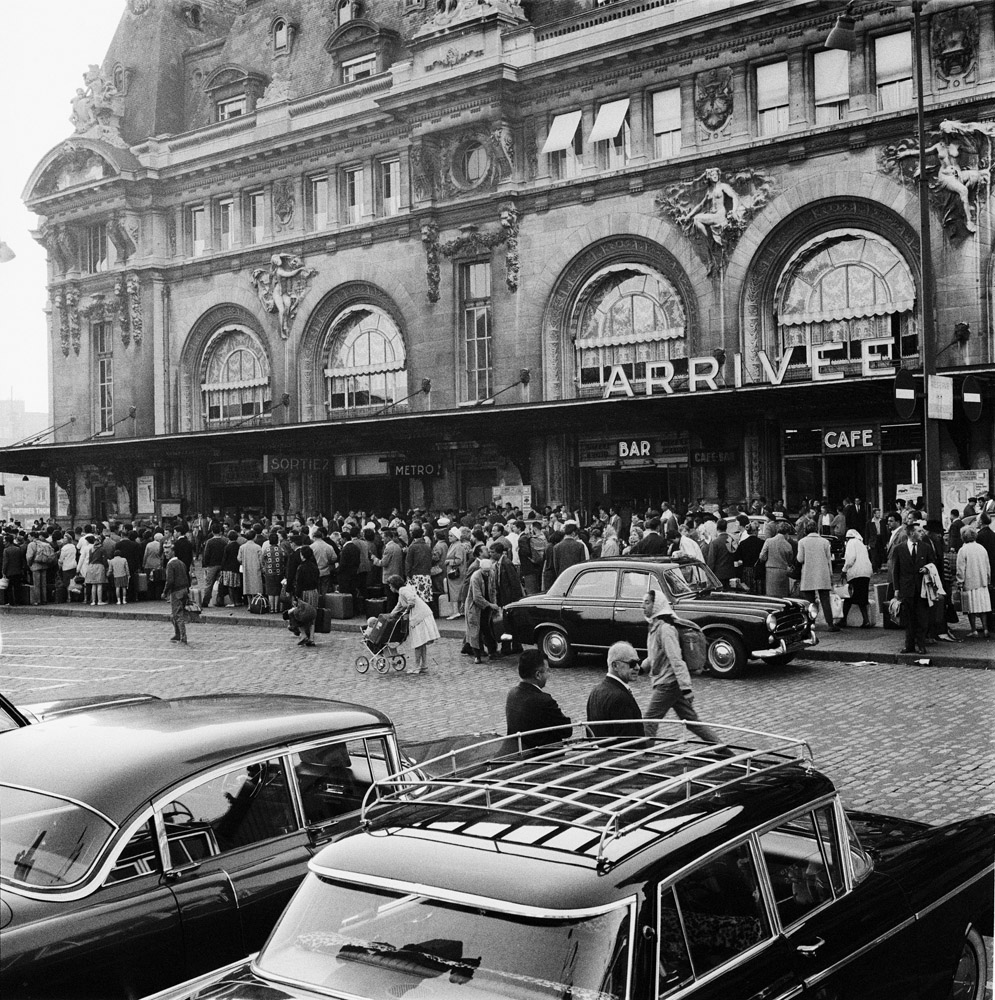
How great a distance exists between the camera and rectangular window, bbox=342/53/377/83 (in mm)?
41531

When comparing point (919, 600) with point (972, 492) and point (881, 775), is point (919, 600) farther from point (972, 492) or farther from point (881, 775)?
point (972, 492)

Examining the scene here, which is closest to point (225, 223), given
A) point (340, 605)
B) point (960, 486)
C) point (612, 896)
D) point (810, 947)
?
point (340, 605)

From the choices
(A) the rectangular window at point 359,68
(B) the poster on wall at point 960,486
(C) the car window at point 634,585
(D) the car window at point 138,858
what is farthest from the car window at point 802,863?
(A) the rectangular window at point 359,68

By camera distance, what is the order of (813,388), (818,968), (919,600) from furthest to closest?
(813,388), (919,600), (818,968)

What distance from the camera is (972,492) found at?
27594 millimetres

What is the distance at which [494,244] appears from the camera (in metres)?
36.7

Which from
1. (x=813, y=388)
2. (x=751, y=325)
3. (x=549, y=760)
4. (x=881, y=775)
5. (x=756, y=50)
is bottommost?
(x=881, y=775)

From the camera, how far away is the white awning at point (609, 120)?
33625mm

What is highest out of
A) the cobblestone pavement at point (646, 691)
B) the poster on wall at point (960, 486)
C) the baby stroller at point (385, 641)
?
the poster on wall at point (960, 486)

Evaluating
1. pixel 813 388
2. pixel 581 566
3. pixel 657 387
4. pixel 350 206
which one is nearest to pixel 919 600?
pixel 581 566

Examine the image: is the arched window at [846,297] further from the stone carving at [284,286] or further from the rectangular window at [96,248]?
the rectangular window at [96,248]

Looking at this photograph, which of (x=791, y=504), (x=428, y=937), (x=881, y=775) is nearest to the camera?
(x=428, y=937)

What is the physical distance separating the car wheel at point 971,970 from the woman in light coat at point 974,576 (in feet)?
41.8

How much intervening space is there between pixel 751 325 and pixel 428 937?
2938 centimetres
